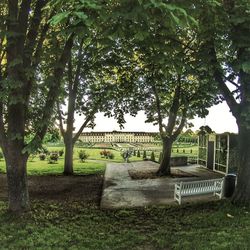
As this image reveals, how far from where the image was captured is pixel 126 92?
24.4 metres

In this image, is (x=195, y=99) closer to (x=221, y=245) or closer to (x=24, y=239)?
(x=221, y=245)

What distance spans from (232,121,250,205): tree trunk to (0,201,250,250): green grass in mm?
463

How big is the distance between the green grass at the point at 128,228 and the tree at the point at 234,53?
1403 mm

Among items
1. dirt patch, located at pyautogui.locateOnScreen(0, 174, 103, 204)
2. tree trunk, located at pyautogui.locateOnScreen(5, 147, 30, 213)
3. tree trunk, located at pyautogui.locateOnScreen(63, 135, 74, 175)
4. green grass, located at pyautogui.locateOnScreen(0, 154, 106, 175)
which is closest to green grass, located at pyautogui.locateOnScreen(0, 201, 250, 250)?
tree trunk, located at pyautogui.locateOnScreen(5, 147, 30, 213)

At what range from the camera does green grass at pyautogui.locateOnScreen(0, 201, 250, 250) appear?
8.29 m

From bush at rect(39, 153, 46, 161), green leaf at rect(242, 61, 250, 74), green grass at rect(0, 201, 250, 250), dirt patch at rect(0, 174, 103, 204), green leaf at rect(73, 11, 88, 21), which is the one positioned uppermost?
green leaf at rect(73, 11, 88, 21)

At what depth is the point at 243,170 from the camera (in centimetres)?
1210

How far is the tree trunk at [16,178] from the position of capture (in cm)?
1065

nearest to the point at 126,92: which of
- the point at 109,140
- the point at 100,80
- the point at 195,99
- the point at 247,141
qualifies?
the point at 100,80

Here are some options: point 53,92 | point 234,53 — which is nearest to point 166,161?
point 234,53

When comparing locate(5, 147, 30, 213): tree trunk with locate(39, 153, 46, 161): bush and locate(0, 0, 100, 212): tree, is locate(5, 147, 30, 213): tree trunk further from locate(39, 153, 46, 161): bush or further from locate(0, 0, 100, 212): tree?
locate(39, 153, 46, 161): bush

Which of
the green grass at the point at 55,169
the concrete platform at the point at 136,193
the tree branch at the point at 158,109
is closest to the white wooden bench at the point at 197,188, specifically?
the concrete platform at the point at 136,193

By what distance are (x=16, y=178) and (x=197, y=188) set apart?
6.69m

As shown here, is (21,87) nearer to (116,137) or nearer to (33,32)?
(33,32)
